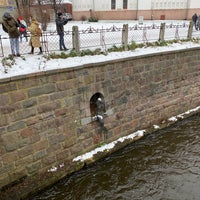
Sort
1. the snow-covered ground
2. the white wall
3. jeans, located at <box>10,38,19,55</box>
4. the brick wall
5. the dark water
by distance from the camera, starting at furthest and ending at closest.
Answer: the brick wall → the white wall → jeans, located at <box>10,38,19,55</box> → the dark water → the snow-covered ground

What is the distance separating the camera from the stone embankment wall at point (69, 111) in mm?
6273

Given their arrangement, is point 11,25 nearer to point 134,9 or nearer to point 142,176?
point 142,176

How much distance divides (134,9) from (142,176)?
25.8 meters

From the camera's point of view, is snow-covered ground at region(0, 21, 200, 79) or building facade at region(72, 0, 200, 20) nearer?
snow-covered ground at region(0, 21, 200, 79)

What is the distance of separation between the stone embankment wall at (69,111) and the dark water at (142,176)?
0.55m

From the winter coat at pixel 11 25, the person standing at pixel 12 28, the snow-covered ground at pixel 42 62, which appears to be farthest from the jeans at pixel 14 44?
the snow-covered ground at pixel 42 62

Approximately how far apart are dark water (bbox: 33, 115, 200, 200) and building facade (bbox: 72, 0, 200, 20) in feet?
68.2

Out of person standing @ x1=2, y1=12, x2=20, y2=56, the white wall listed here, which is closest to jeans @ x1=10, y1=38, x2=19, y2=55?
person standing @ x1=2, y1=12, x2=20, y2=56

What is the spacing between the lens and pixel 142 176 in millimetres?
7250

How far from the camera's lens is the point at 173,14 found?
86.9 ft

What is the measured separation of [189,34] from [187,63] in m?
2.09

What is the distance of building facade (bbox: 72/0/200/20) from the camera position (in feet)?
84.4

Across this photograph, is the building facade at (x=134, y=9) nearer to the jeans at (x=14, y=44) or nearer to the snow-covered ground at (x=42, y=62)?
the snow-covered ground at (x=42, y=62)

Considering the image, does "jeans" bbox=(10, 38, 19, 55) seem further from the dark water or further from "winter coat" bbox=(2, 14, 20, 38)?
the dark water
